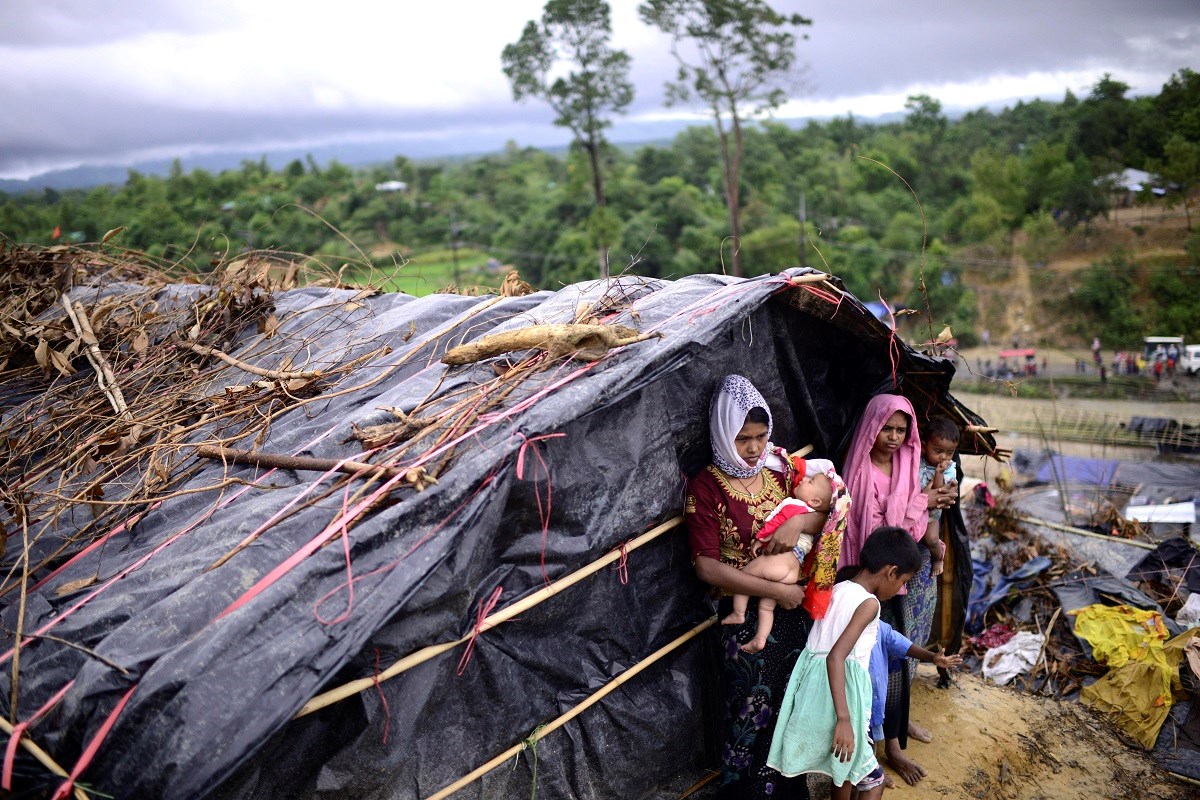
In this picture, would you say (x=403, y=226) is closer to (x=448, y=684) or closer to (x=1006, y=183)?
(x=1006, y=183)

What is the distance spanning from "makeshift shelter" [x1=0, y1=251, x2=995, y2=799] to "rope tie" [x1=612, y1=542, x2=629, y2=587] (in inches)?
0.5

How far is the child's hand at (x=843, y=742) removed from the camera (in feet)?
7.55

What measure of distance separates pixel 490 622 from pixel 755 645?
2.90ft

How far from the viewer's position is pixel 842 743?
7.55 feet

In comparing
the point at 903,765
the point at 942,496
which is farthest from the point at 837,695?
the point at 942,496

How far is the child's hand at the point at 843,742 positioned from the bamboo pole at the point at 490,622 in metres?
0.77

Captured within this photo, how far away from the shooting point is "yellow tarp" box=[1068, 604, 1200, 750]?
351 centimetres

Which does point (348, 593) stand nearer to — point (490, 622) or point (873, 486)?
point (490, 622)

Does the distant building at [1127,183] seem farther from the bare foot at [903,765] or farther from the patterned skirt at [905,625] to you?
the bare foot at [903,765]

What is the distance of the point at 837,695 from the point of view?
7.64 ft

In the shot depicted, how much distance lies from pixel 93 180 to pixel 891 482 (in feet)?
105

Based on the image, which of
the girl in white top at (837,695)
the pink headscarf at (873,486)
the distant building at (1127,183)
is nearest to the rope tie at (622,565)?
the girl in white top at (837,695)

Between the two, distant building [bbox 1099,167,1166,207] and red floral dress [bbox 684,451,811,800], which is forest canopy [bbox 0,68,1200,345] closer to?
distant building [bbox 1099,167,1166,207]

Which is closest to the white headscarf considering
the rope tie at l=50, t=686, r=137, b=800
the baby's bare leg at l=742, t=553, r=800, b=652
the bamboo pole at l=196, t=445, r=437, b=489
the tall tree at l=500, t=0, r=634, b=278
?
the baby's bare leg at l=742, t=553, r=800, b=652
